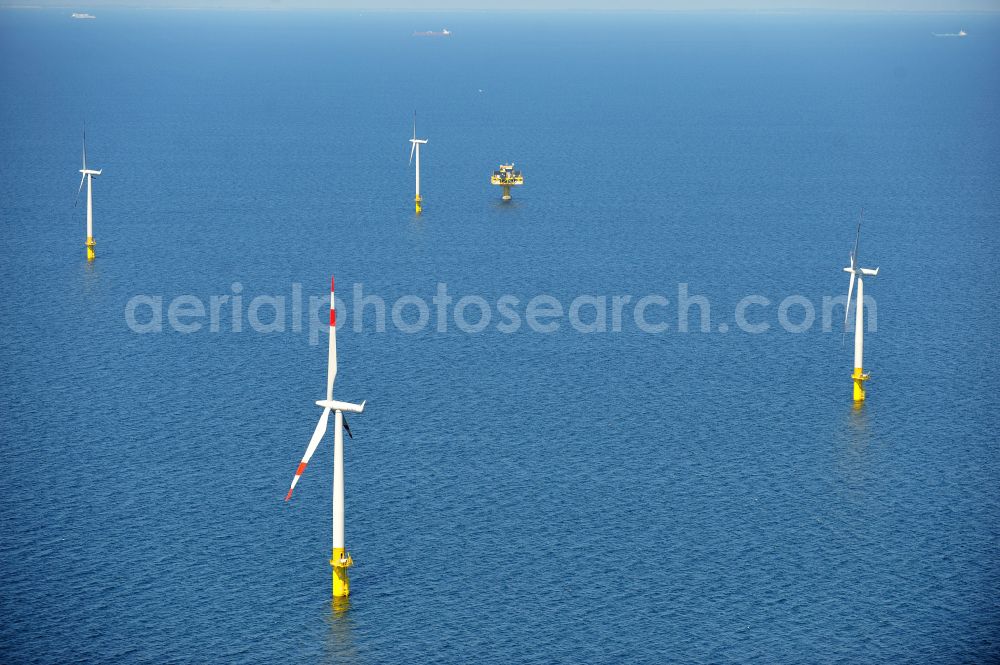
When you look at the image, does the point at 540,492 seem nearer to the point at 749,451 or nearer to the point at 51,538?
the point at 749,451

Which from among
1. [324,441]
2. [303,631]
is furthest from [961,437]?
[303,631]

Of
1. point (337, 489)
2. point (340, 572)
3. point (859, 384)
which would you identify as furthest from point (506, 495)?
point (859, 384)

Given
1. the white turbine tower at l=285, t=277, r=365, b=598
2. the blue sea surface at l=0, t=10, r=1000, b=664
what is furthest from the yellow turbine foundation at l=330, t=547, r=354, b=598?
the blue sea surface at l=0, t=10, r=1000, b=664

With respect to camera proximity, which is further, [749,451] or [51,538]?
[749,451]

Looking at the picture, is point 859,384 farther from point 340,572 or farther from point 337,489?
point 337,489

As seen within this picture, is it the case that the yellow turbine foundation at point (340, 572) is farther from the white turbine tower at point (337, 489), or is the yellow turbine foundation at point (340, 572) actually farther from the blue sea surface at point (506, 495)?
the blue sea surface at point (506, 495)

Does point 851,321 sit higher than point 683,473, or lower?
higher

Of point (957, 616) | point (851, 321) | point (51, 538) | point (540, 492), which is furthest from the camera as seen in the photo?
point (851, 321)
